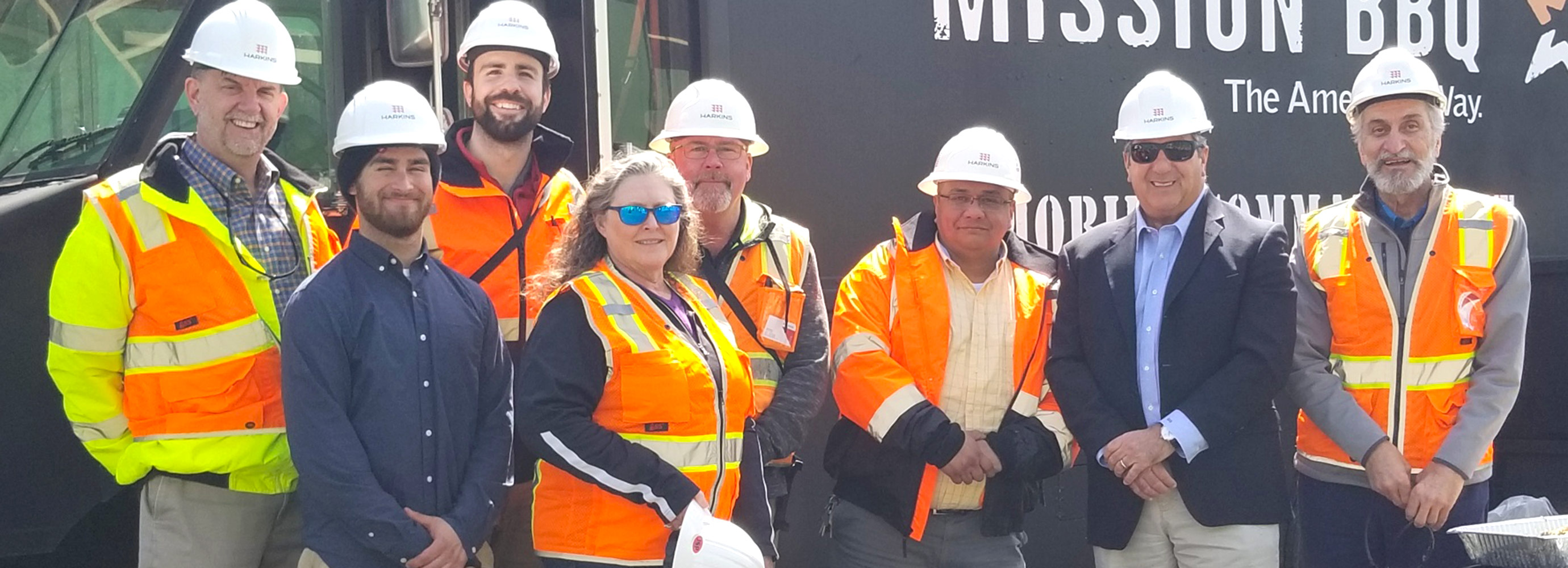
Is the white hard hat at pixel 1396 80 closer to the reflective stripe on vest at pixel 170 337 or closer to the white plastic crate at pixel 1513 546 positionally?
the white plastic crate at pixel 1513 546

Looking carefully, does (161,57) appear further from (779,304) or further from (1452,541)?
(1452,541)

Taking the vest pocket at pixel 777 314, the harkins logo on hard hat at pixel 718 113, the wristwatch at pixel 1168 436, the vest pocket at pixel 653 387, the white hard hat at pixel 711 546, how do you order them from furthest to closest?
the harkins logo on hard hat at pixel 718 113, the vest pocket at pixel 777 314, the wristwatch at pixel 1168 436, the vest pocket at pixel 653 387, the white hard hat at pixel 711 546

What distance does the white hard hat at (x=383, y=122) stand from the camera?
3066 mm

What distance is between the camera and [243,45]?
3.21 m

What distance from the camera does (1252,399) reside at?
3484mm

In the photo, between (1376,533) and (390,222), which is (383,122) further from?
(1376,533)

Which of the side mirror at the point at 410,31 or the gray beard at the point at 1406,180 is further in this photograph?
the side mirror at the point at 410,31

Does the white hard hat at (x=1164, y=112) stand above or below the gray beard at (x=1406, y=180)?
above

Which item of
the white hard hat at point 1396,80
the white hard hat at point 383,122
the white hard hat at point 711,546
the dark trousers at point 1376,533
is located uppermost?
the white hard hat at point 1396,80

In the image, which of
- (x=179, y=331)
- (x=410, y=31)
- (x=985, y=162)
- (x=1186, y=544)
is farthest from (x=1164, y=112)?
(x=179, y=331)

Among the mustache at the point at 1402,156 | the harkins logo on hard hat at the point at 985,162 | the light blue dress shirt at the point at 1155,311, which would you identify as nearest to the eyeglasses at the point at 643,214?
the harkins logo on hard hat at the point at 985,162

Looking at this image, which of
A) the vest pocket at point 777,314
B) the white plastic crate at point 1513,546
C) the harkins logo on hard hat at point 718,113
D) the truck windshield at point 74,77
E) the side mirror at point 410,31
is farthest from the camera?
the side mirror at point 410,31

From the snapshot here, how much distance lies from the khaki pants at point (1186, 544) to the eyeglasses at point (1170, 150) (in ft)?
2.65

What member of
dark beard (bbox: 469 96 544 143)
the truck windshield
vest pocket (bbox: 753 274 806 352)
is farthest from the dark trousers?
the truck windshield
